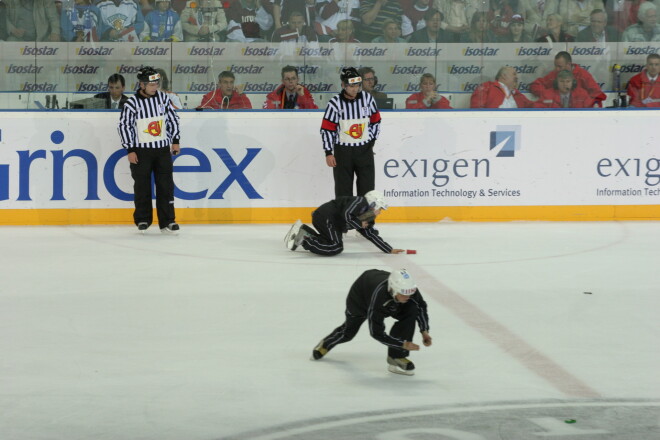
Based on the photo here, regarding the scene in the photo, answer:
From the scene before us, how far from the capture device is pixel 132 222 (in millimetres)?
11273

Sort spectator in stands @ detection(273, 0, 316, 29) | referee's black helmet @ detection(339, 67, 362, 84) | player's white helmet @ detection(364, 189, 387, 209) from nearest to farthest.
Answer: player's white helmet @ detection(364, 189, 387, 209) < referee's black helmet @ detection(339, 67, 362, 84) < spectator in stands @ detection(273, 0, 316, 29)

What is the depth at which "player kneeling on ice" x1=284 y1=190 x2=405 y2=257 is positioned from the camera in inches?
347

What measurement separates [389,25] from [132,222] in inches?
132

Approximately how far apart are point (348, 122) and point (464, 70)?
188 centimetres

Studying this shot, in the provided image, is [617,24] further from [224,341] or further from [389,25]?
[224,341]

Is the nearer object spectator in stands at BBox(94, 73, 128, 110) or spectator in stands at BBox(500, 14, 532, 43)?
spectator in stands at BBox(94, 73, 128, 110)

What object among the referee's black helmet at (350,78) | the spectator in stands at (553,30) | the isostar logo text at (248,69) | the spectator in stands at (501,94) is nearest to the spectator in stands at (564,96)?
the spectator in stands at (501,94)

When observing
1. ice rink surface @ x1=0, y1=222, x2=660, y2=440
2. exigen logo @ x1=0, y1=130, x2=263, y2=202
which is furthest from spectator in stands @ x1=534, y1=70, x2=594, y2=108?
exigen logo @ x1=0, y1=130, x2=263, y2=202

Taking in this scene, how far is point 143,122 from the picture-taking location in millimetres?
10453

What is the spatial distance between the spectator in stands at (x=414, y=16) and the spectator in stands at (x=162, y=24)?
2.35 meters

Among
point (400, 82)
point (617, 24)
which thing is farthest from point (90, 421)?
point (617, 24)

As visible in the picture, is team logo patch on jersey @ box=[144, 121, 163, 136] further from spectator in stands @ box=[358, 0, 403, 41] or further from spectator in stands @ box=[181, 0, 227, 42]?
spectator in stands @ box=[358, 0, 403, 41]

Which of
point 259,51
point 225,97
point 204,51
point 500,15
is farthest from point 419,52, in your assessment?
point 204,51

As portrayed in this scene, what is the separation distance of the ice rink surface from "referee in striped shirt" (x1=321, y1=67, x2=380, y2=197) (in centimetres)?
82
